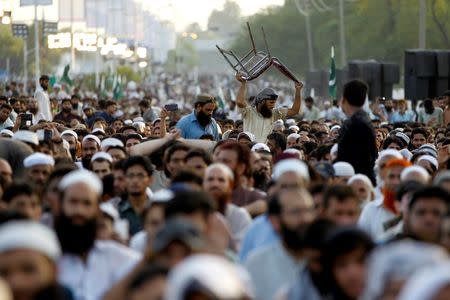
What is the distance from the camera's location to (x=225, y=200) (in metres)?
13.5

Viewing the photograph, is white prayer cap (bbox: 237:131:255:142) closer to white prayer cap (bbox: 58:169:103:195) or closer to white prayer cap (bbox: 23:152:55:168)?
white prayer cap (bbox: 23:152:55:168)

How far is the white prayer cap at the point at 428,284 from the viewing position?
25.9ft

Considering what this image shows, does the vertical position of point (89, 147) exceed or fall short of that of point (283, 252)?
it falls short

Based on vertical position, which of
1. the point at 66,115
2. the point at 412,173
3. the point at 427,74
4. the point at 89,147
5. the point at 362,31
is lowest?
the point at 362,31

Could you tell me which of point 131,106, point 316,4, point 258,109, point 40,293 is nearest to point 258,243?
point 40,293

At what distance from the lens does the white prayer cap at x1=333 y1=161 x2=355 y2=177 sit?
16.5 m

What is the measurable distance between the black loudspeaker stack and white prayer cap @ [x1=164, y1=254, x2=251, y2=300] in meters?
30.0

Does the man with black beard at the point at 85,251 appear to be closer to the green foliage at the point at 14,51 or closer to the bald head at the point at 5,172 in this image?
the bald head at the point at 5,172

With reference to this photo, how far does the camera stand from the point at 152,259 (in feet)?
31.9

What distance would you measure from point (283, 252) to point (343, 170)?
18.1 feet

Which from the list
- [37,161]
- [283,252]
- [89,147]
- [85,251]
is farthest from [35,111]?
[283,252]

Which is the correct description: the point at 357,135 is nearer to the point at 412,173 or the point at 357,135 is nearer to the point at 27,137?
the point at 412,173

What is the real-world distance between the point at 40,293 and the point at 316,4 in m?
102

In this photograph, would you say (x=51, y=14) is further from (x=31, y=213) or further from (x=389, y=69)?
(x=31, y=213)
